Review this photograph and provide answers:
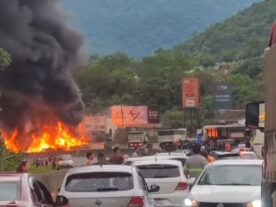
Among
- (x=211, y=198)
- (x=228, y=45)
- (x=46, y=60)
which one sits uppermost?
(x=228, y=45)

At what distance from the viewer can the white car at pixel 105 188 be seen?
1228 centimetres

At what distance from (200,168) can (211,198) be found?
18.2 feet

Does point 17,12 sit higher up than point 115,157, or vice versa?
point 17,12

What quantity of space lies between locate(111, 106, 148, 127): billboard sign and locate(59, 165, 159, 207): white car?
279 ft

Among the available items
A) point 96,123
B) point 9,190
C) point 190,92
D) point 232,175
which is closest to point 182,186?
point 232,175

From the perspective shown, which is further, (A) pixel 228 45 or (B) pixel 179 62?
(A) pixel 228 45

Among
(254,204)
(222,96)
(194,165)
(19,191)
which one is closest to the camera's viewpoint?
(19,191)

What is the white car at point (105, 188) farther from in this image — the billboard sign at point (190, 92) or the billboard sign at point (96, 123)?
the billboard sign at point (190, 92)

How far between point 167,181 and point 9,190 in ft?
27.7

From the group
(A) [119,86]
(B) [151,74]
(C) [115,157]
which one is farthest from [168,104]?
(C) [115,157]

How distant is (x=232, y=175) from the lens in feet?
49.0

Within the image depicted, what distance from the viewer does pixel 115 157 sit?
20859 mm

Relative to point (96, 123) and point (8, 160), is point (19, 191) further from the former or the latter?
point (96, 123)

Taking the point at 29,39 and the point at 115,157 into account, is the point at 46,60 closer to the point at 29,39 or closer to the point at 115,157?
the point at 29,39
